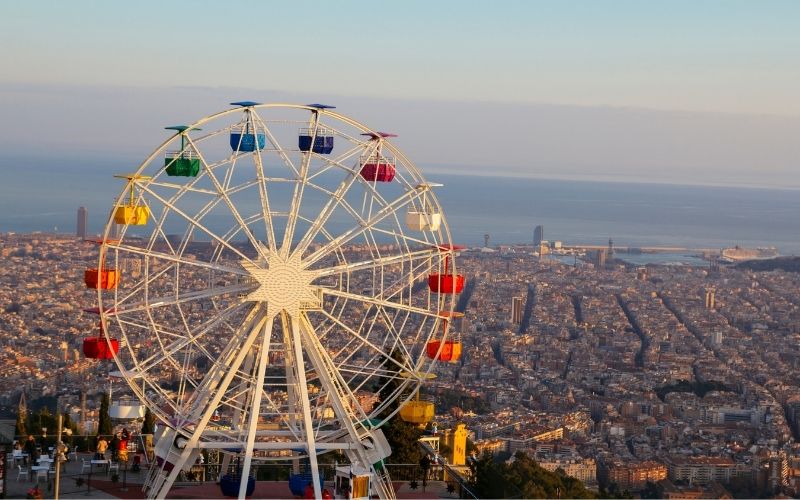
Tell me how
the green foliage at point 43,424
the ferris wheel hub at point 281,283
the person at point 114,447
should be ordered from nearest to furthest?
the ferris wheel hub at point 281,283, the person at point 114,447, the green foliage at point 43,424

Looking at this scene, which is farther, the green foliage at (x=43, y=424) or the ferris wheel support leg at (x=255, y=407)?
the green foliage at (x=43, y=424)

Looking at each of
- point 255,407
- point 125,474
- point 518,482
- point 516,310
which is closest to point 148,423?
point 125,474

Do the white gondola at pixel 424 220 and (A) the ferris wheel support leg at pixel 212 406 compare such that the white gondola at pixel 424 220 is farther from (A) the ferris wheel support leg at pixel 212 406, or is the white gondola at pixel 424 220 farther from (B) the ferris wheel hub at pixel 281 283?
(A) the ferris wheel support leg at pixel 212 406

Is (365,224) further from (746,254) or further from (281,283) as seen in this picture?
(746,254)

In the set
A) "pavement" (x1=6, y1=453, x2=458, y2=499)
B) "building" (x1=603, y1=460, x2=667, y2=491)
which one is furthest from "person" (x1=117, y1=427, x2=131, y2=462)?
"building" (x1=603, y1=460, x2=667, y2=491)

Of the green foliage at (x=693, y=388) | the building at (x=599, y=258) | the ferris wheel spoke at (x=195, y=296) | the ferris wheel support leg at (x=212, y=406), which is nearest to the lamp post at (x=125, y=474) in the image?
the ferris wheel support leg at (x=212, y=406)
